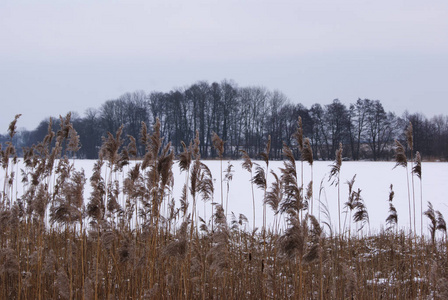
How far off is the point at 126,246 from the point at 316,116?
64.7m

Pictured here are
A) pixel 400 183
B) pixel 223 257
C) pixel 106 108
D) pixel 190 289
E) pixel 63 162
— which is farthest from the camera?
pixel 106 108

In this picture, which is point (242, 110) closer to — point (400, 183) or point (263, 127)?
point (263, 127)

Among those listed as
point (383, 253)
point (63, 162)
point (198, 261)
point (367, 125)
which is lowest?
point (383, 253)

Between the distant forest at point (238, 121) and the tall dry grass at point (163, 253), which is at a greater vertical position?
the distant forest at point (238, 121)

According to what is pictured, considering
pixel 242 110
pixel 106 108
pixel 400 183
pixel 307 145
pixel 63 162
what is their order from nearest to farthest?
1. pixel 307 145
2. pixel 63 162
3. pixel 400 183
4. pixel 106 108
5. pixel 242 110

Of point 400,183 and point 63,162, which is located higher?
point 63,162

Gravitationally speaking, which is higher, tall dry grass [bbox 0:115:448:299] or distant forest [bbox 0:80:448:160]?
distant forest [bbox 0:80:448:160]

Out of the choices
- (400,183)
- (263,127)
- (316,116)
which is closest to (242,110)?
(263,127)

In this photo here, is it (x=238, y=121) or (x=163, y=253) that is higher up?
(x=238, y=121)

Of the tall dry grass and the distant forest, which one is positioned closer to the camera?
the tall dry grass

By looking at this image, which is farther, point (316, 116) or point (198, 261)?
point (316, 116)

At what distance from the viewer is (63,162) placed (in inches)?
256

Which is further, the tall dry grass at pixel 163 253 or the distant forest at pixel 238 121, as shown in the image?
the distant forest at pixel 238 121

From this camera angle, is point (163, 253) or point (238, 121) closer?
point (163, 253)
